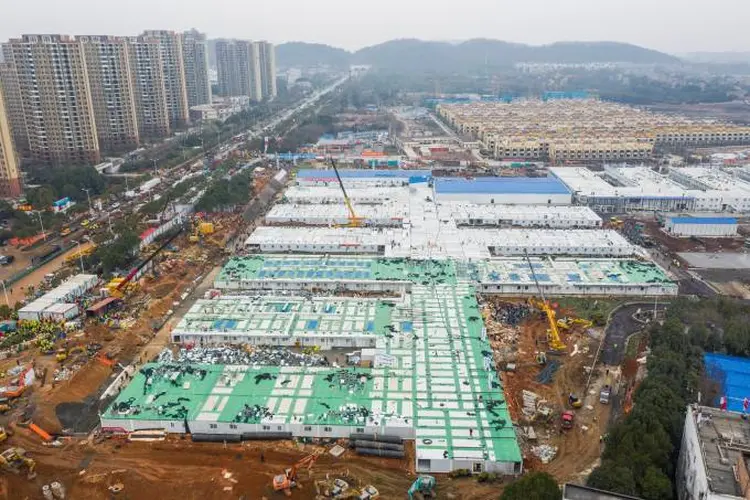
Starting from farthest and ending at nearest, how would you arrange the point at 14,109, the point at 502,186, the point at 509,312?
the point at 14,109 < the point at 502,186 < the point at 509,312

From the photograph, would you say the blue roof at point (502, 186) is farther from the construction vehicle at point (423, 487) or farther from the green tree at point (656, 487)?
the green tree at point (656, 487)

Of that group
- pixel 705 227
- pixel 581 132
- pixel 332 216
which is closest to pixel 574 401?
pixel 332 216

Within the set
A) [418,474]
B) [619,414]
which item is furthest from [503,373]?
[418,474]

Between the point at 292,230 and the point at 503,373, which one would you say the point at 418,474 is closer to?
the point at 503,373

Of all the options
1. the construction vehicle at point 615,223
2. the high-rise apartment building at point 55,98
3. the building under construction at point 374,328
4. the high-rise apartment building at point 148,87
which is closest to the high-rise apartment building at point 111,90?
the high-rise apartment building at point 148,87

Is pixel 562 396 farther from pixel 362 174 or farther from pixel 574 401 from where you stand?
pixel 362 174

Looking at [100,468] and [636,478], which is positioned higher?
[636,478]

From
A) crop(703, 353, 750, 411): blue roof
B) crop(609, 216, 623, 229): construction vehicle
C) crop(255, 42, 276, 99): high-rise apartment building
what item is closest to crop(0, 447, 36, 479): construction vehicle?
crop(703, 353, 750, 411): blue roof
